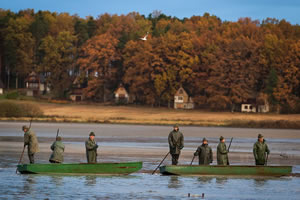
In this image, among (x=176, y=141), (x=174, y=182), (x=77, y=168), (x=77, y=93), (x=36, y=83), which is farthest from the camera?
(x=36, y=83)

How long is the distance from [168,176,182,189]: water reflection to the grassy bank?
61.8 m

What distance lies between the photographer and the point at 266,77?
120 m

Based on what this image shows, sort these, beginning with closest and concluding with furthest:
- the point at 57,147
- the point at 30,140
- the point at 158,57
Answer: the point at 57,147 < the point at 30,140 < the point at 158,57

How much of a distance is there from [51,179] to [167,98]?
97314 millimetres

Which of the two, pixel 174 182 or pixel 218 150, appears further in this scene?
pixel 218 150

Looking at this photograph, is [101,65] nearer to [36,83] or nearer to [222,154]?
[36,83]

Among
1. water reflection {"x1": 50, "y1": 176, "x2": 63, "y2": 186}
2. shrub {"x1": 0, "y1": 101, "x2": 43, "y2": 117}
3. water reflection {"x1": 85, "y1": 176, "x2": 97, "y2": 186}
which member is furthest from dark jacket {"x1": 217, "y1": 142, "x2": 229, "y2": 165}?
shrub {"x1": 0, "y1": 101, "x2": 43, "y2": 117}

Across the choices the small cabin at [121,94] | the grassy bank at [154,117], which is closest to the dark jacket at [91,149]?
the grassy bank at [154,117]

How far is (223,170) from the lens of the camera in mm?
28641

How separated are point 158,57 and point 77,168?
97692 mm

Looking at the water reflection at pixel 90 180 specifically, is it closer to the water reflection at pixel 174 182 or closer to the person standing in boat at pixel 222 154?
the water reflection at pixel 174 182

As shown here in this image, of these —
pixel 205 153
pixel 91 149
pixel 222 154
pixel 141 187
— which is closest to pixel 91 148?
pixel 91 149

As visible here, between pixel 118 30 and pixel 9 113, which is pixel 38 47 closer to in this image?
pixel 118 30

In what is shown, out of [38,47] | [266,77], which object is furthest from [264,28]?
[38,47]
